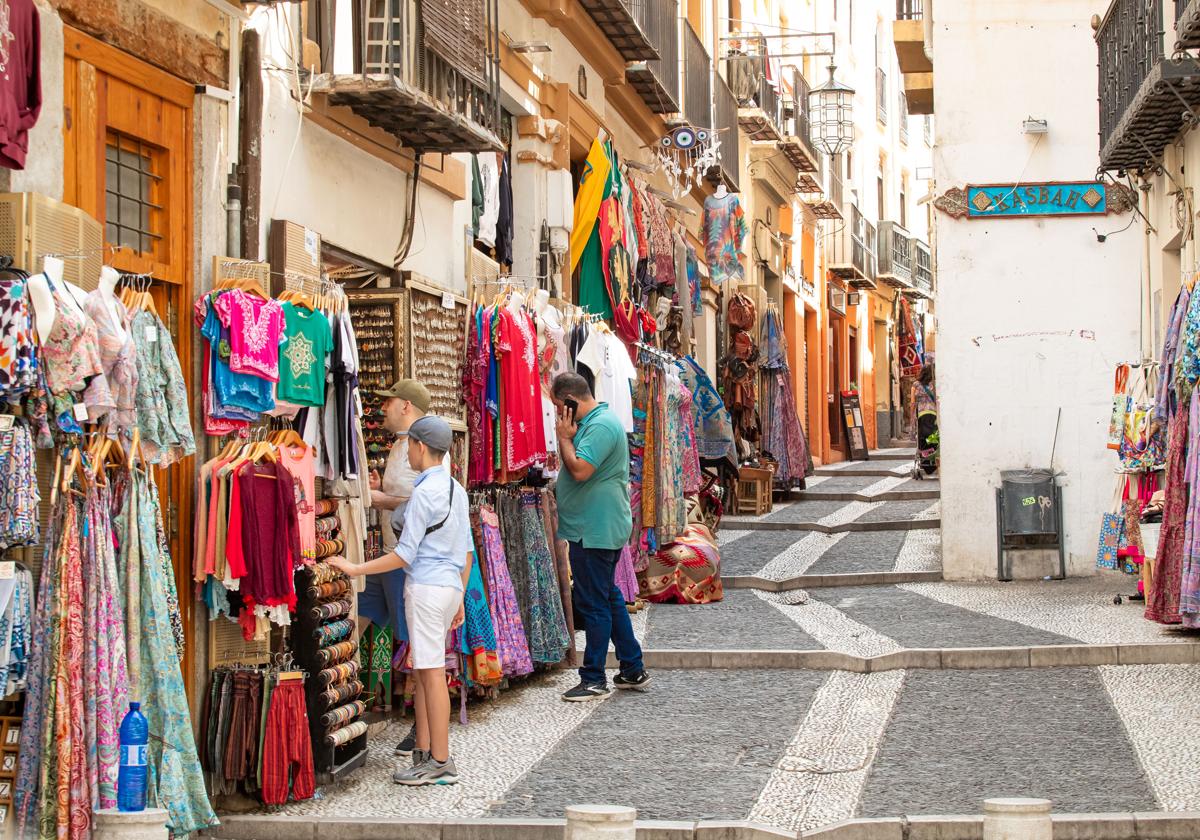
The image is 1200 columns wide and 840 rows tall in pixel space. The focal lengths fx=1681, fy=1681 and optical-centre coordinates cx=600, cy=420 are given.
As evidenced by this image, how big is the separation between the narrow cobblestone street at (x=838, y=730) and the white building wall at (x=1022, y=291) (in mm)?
1533

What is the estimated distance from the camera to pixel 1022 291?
15617mm

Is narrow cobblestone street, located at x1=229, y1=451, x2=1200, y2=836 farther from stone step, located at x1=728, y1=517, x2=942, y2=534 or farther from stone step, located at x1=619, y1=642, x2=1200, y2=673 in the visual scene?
stone step, located at x1=728, y1=517, x2=942, y2=534

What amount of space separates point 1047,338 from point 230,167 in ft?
32.1

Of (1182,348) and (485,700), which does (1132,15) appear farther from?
(485,700)

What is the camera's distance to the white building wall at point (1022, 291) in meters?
15.4

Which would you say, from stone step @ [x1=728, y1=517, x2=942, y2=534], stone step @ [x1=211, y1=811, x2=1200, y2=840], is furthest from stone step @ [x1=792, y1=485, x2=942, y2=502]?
stone step @ [x1=211, y1=811, x2=1200, y2=840]

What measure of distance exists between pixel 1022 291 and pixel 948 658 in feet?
19.2

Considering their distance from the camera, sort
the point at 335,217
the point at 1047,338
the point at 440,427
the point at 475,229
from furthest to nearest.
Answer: the point at 1047,338
the point at 475,229
the point at 335,217
the point at 440,427

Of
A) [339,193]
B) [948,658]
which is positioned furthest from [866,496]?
[339,193]

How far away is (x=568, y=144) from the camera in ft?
47.4

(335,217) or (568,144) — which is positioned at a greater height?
(568,144)

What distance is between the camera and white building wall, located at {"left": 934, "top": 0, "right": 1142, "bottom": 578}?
50.6 ft

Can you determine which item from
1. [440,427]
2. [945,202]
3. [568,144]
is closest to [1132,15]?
[945,202]

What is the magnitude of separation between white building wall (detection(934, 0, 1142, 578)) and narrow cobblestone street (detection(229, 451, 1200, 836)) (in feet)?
5.03
